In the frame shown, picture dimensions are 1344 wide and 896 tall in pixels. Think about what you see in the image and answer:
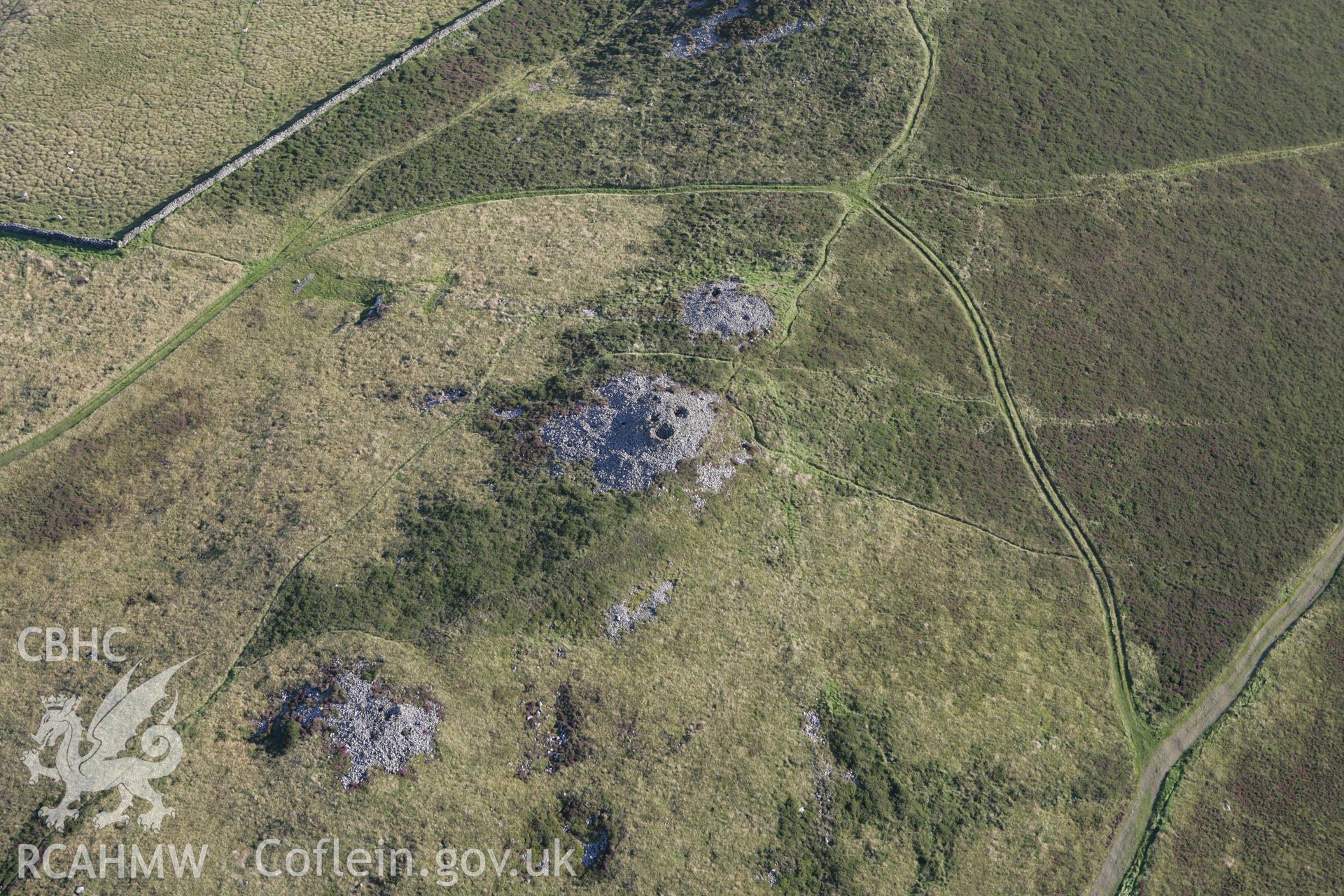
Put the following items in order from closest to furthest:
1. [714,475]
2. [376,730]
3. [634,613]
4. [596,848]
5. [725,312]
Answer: [596,848] < [376,730] < [634,613] < [714,475] < [725,312]

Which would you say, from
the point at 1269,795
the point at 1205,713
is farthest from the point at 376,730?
the point at 1269,795

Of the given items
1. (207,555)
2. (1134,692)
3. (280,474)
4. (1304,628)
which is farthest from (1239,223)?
(207,555)

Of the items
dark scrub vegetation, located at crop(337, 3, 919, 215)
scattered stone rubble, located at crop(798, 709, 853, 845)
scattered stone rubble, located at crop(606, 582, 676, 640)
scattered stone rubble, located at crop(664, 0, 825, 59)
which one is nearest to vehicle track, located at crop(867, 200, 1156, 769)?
dark scrub vegetation, located at crop(337, 3, 919, 215)

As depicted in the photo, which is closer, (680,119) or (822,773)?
(822,773)

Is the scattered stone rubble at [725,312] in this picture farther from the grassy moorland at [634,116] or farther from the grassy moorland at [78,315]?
the grassy moorland at [78,315]

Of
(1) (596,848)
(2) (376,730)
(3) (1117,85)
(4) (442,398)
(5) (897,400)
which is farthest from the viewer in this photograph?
(3) (1117,85)

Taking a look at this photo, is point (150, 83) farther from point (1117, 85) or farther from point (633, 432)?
point (1117, 85)
